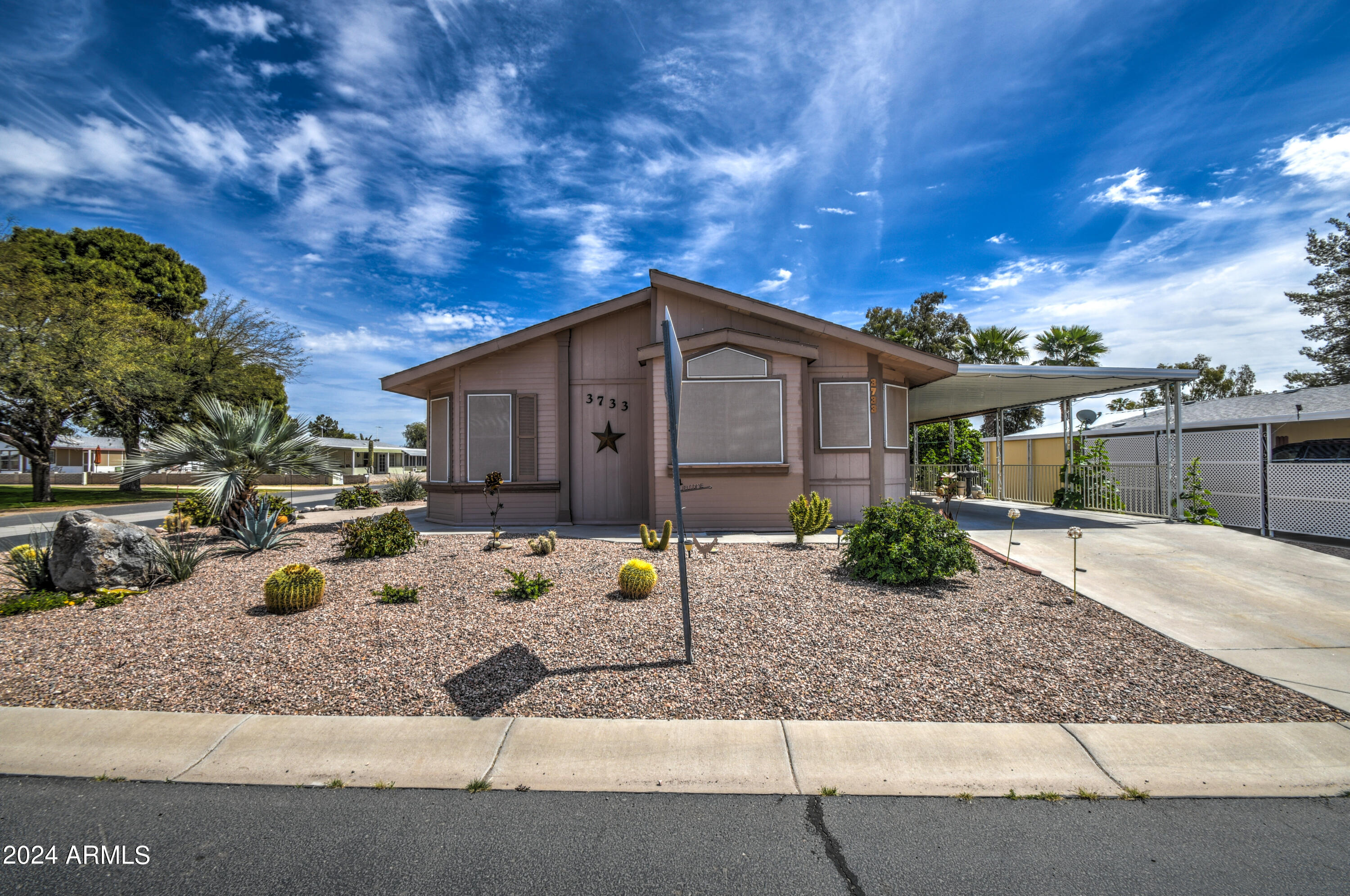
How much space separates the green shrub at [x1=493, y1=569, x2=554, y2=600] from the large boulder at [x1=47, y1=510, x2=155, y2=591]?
401cm

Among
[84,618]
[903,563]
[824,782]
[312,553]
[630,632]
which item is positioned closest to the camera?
[824,782]

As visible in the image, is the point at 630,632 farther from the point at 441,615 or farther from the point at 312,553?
the point at 312,553

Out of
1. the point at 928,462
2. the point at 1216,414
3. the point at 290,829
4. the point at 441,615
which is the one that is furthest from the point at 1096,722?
the point at 928,462

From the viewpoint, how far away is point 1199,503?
11.4 m

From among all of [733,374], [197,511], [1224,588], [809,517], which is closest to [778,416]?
Answer: [733,374]

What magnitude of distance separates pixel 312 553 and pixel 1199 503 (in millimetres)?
15968

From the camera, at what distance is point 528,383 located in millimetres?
11484

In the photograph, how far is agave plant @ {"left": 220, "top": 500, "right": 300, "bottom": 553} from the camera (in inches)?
316

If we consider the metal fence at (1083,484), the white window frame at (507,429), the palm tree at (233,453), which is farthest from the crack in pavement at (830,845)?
the metal fence at (1083,484)

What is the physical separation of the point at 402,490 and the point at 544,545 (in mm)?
12441

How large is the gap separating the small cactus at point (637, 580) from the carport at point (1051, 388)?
7.47m

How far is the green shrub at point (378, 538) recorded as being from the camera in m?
7.66

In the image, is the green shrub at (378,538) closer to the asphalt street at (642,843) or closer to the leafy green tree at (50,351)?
the asphalt street at (642,843)

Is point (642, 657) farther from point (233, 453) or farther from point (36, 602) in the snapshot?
point (233, 453)
